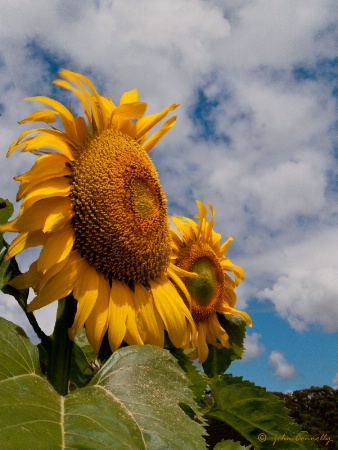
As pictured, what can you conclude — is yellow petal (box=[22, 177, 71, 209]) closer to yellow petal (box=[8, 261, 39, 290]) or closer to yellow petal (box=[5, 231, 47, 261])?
yellow petal (box=[5, 231, 47, 261])

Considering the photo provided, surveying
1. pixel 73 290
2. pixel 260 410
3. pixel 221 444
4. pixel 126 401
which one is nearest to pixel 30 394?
pixel 126 401

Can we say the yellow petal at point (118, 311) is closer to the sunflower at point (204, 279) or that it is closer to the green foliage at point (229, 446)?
the green foliage at point (229, 446)

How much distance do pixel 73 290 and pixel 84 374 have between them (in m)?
0.57

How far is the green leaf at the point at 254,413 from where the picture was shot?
243 centimetres

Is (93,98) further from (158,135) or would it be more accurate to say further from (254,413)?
(254,413)

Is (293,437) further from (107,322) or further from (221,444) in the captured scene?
(107,322)

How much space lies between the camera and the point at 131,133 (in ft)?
7.52

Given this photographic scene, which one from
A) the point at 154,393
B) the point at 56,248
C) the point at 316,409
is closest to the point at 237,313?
the point at 316,409

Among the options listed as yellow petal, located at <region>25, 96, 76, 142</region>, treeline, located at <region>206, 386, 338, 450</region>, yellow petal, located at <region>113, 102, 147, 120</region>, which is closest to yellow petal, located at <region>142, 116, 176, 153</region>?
yellow petal, located at <region>113, 102, 147, 120</region>

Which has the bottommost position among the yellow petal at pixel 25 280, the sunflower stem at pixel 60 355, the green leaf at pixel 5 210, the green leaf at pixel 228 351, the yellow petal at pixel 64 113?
the sunflower stem at pixel 60 355

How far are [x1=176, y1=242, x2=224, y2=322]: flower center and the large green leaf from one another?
73.8 inches

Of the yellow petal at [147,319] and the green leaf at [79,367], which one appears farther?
the green leaf at [79,367]

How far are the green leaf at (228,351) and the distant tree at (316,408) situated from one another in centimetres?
54

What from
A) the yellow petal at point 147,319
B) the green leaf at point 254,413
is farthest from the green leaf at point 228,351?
the yellow petal at point 147,319
